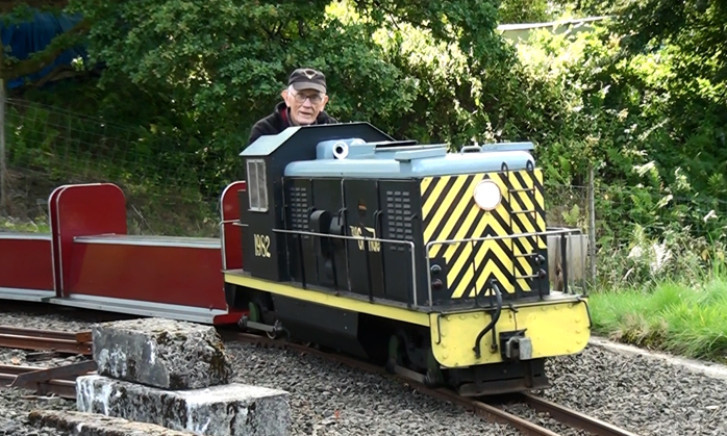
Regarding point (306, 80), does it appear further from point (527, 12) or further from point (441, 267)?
point (527, 12)

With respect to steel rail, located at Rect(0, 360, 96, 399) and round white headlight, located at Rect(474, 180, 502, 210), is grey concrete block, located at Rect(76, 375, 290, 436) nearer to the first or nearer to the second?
steel rail, located at Rect(0, 360, 96, 399)

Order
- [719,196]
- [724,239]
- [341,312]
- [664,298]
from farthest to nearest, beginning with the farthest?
[719,196]
[724,239]
[664,298]
[341,312]

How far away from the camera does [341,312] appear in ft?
28.6

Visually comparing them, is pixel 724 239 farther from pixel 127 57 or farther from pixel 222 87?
pixel 127 57

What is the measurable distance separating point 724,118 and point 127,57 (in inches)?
401

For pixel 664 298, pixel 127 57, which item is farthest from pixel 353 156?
pixel 127 57

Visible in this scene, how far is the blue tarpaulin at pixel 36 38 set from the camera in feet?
65.5

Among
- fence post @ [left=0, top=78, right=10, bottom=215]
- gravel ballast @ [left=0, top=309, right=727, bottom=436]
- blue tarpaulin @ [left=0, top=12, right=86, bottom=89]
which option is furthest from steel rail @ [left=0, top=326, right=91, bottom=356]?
blue tarpaulin @ [left=0, top=12, right=86, bottom=89]

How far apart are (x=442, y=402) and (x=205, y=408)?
7.85 ft

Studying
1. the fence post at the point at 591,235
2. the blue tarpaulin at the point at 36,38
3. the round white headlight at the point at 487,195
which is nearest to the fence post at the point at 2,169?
the blue tarpaulin at the point at 36,38

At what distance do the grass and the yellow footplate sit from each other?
1.80 meters

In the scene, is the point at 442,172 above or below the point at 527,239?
above

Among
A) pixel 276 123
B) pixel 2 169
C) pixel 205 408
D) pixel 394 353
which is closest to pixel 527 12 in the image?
pixel 2 169

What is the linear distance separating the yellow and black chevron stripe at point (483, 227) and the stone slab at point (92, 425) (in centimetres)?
284
